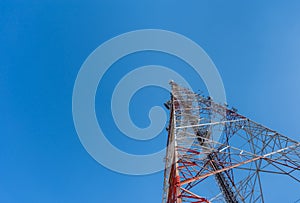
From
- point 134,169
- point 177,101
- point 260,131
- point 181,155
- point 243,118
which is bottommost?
point 181,155

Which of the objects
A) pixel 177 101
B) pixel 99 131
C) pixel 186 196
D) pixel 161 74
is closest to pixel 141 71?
pixel 161 74

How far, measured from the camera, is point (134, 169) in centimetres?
1545

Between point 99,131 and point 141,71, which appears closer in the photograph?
point 99,131

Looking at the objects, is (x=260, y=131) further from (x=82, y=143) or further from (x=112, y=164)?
(x=82, y=143)

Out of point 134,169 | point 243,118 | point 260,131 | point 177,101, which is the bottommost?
point 134,169

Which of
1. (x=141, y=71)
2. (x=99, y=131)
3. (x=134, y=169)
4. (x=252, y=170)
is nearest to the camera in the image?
(x=252, y=170)

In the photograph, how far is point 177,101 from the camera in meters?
16.9

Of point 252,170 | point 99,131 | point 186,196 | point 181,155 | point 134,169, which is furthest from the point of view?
point 99,131

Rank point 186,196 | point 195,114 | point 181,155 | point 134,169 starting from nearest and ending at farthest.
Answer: point 186,196 → point 181,155 → point 134,169 → point 195,114

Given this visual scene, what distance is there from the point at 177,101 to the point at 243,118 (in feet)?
14.1

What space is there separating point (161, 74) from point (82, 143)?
26.5 ft

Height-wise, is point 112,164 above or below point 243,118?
below

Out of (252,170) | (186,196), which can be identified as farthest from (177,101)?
(186,196)

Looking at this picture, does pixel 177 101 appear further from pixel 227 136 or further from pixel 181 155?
pixel 181 155
